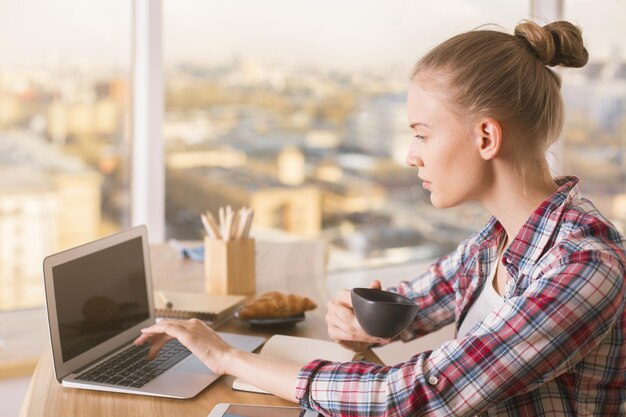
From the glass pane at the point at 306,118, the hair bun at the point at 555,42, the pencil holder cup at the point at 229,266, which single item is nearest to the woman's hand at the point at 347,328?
the pencil holder cup at the point at 229,266

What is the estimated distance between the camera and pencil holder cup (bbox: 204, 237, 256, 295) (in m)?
1.84

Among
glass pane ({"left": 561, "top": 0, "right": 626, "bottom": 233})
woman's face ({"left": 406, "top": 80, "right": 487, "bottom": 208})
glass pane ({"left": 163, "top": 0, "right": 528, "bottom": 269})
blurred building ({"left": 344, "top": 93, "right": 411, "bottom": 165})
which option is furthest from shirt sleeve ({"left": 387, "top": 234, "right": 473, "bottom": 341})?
glass pane ({"left": 561, "top": 0, "right": 626, "bottom": 233})

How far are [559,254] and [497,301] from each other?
0.89 feet

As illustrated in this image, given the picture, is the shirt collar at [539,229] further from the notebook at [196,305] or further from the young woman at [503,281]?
the notebook at [196,305]

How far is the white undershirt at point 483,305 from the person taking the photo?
1425mm

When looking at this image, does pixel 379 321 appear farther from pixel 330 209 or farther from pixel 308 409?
pixel 330 209

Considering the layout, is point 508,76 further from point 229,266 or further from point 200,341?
point 229,266

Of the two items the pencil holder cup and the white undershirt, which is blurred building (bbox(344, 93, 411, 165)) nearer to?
the pencil holder cup

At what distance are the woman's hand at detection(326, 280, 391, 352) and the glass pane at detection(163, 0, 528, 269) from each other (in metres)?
1.43

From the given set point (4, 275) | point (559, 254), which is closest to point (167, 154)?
point (4, 275)

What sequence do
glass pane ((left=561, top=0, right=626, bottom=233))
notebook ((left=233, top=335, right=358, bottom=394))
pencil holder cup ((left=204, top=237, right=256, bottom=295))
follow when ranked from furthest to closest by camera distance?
glass pane ((left=561, top=0, right=626, bottom=233)), pencil holder cup ((left=204, top=237, right=256, bottom=295)), notebook ((left=233, top=335, right=358, bottom=394))

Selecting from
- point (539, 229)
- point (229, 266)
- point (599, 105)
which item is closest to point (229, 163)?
point (229, 266)

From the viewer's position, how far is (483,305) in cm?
146

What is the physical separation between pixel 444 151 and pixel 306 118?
176 cm
